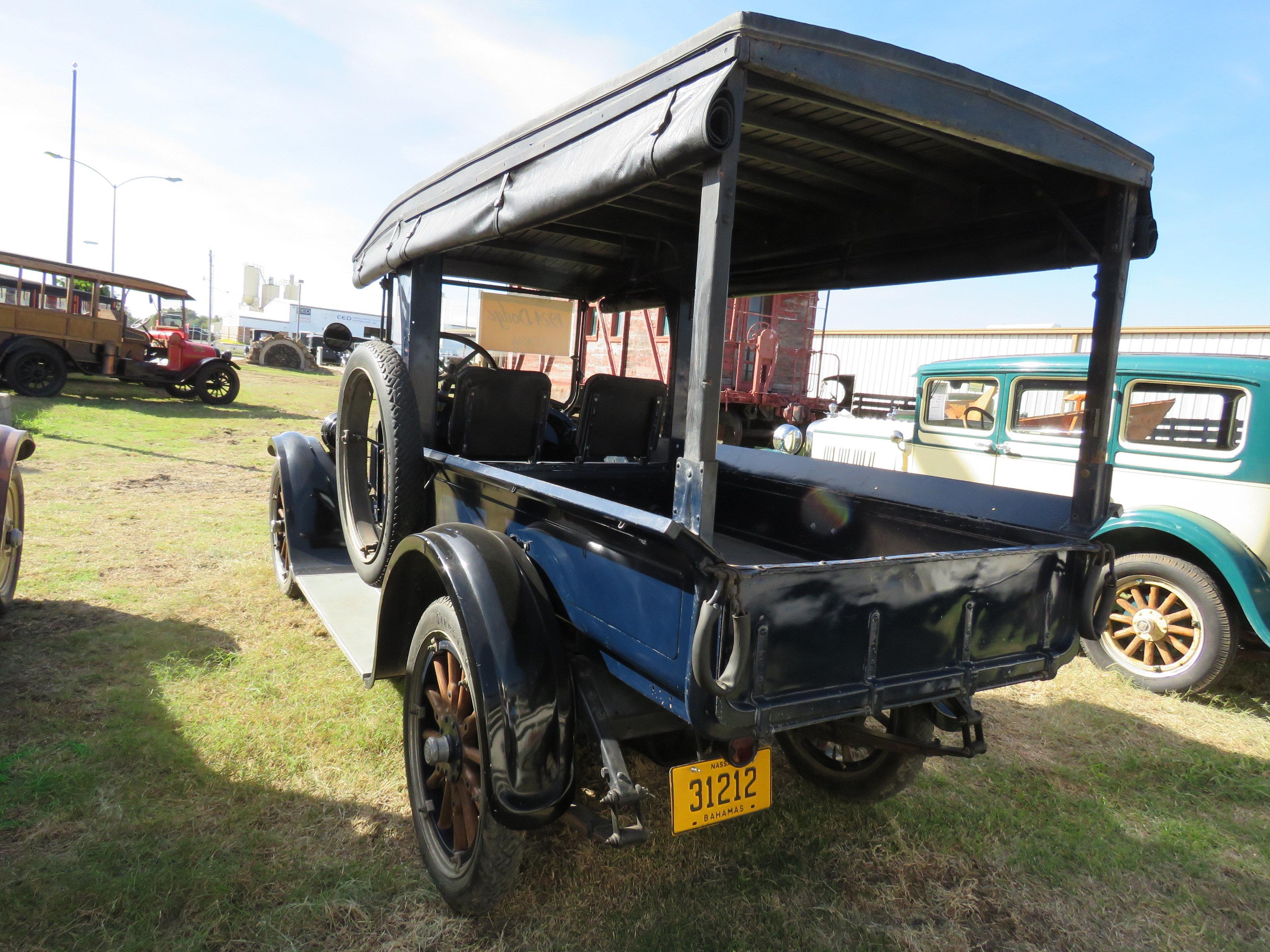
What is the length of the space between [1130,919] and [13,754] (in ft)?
12.4

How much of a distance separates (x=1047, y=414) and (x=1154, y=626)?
2.25m

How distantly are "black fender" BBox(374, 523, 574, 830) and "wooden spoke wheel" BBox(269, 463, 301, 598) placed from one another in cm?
262

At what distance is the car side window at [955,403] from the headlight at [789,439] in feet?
6.75

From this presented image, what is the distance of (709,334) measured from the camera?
5.30 ft

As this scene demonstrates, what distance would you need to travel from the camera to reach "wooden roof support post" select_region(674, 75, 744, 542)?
1.61m

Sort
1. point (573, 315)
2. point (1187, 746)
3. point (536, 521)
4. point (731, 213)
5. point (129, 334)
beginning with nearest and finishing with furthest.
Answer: point (731, 213) → point (536, 521) → point (1187, 746) → point (573, 315) → point (129, 334)

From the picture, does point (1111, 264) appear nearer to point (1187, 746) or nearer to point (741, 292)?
point (741, 292)

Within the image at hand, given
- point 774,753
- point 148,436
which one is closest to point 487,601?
point 774,753

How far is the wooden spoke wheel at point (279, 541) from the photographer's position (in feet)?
14.7

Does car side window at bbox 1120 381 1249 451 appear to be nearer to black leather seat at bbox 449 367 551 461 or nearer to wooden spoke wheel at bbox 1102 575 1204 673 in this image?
wooden spoke wheel at bbox 1102 575 1204 673

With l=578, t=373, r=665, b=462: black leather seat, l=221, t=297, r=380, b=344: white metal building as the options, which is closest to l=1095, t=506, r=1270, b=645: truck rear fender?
l=578, t=373, r=665, b=462: black leather seat

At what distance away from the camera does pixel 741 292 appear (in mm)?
3971

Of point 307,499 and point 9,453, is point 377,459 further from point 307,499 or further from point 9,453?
point 9,453

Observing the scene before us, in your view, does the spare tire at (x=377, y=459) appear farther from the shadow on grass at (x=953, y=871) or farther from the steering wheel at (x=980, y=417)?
the steering wheel at (x=980, y=417)
